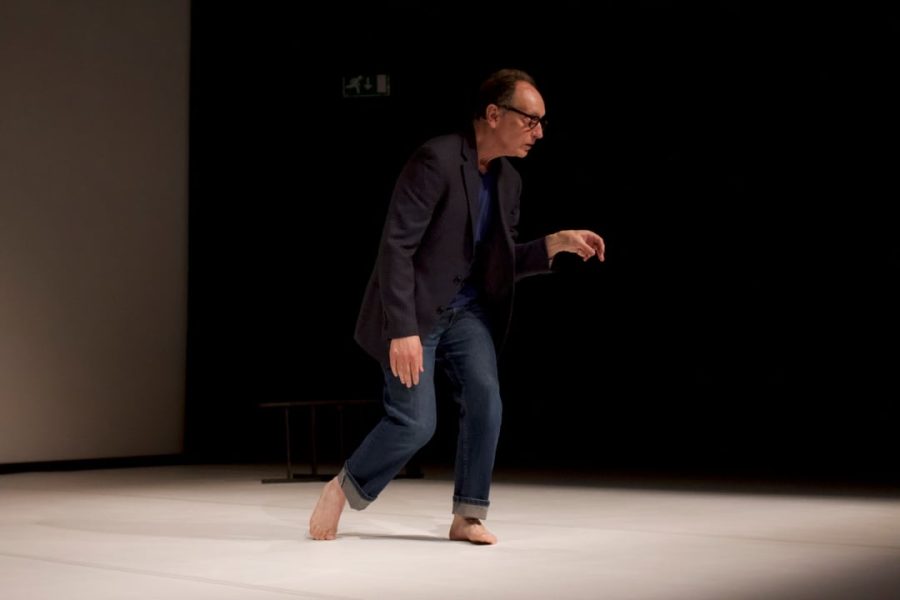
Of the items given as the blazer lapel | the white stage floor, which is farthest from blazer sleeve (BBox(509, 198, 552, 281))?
the white stage floor

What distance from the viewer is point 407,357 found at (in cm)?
329

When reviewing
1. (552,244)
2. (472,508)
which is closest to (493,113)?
(552,244)

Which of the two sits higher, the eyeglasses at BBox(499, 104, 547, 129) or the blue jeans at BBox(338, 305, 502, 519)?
the eyeglasses at BBox(499, 104, 547, 129)

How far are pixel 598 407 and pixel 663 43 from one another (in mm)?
1776

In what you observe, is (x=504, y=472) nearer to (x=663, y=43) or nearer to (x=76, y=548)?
(x=663, y=43)

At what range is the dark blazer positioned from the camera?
3322 mm

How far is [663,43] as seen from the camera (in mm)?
6582

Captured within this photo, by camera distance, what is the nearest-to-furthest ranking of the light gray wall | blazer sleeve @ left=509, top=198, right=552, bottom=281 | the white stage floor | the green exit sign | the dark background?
the white stage floor → blazer sleeve @ left=509, top=198, right=552, bottom=281 → the dark background → the light gray wall → the green exit sign

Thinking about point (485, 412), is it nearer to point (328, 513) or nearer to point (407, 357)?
point (407, 357)

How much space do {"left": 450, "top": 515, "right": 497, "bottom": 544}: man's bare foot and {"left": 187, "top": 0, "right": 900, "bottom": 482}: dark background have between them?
8.99ft

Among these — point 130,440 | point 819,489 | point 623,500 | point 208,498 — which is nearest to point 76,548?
point 208,498

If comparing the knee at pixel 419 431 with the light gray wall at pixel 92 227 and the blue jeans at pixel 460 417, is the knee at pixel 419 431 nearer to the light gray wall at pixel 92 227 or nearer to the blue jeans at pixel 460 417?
the blue jeans at pixel 460 417

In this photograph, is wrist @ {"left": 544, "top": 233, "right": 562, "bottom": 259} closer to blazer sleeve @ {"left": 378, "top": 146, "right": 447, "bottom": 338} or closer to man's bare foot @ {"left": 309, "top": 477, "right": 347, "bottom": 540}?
blazer sleeve @ {"left": 378, "top": 146, "right": 447, "bottom": 338}

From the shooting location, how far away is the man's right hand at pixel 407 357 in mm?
3293
